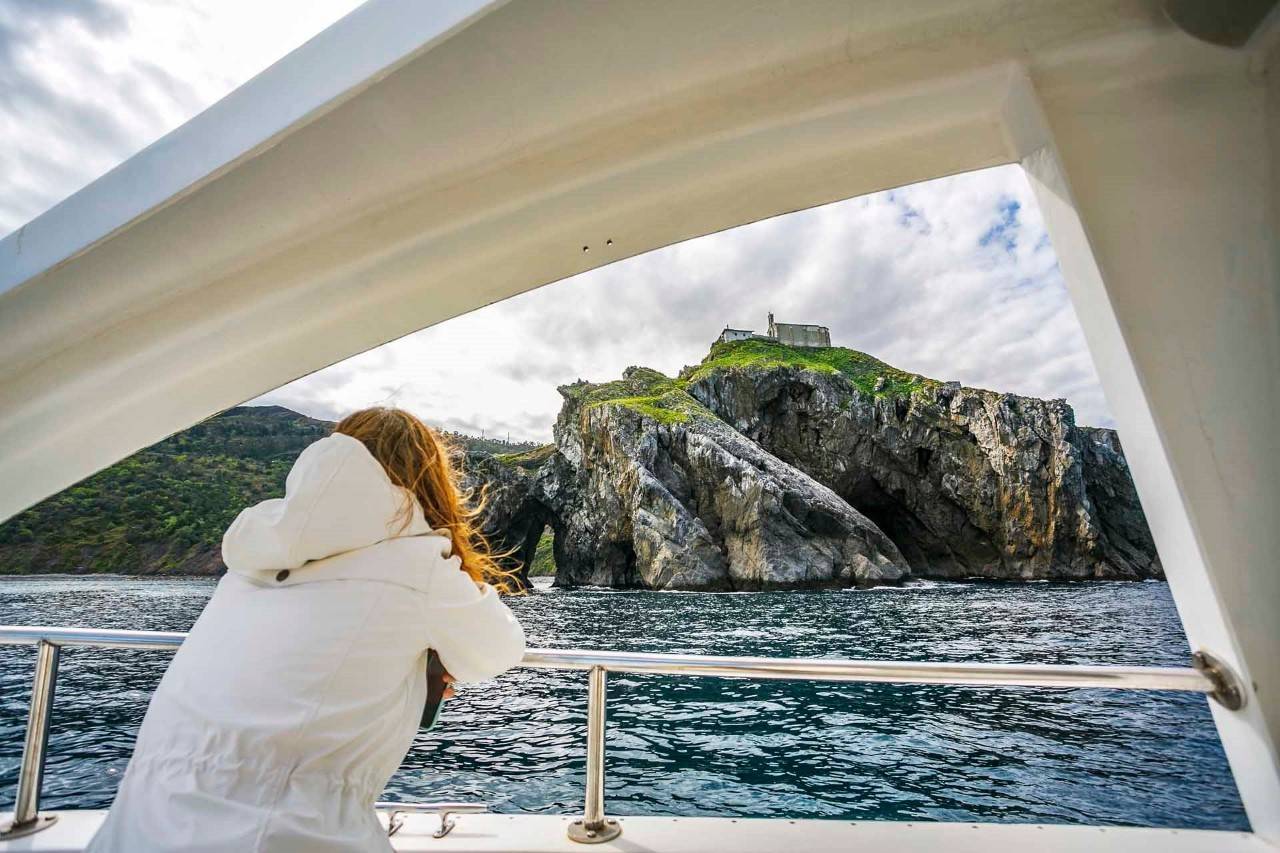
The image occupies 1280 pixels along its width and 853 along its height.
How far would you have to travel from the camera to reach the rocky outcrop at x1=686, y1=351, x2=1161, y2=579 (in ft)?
119

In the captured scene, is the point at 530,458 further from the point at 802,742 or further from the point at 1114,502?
the point at 1114,502

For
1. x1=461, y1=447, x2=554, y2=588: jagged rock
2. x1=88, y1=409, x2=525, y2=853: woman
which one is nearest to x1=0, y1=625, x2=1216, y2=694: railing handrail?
x1=88, y1=409, x2=525, y2=853: woman

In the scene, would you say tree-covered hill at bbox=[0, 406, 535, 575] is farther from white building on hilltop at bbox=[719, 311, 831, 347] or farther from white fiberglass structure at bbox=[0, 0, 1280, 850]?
white fiberglass structure at bbox=[0, 0, 1280, 850]

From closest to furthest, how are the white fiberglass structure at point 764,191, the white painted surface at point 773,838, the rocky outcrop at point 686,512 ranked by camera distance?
the white fiberglass structure at point 764,191
the white painted surface at point 773,838
the rocky outcrop at point 686,512

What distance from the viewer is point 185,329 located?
1598mm

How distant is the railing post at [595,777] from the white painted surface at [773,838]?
38 millimetres

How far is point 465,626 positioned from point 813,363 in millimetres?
44993

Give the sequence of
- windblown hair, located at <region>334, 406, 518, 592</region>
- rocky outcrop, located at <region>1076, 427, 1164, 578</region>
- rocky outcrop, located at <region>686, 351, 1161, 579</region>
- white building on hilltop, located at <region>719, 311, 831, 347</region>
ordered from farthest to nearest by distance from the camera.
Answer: white building on hilltop, located at <region>719, 311, 831, 347</region>, rocky outcrop, located at <region>1076, 427, 1164, 578</region>, rocky outcrop, located at <region>686, 351, 1161, 579</region>, windblown hair, located at <region>334, 406, 518, 592</region>

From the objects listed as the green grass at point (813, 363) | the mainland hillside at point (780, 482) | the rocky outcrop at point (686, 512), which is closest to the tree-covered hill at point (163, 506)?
the mainland hillside at point (780, 482)

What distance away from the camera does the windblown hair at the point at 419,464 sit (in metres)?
1.04

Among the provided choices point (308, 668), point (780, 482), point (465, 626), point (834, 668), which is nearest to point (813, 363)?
point (780, 482)

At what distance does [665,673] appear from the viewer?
1.56 metres

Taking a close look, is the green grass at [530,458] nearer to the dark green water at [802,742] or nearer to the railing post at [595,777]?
the dark green water at [802,742]

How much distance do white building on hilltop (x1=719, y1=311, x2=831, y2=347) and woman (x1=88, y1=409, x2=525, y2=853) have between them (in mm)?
57233
